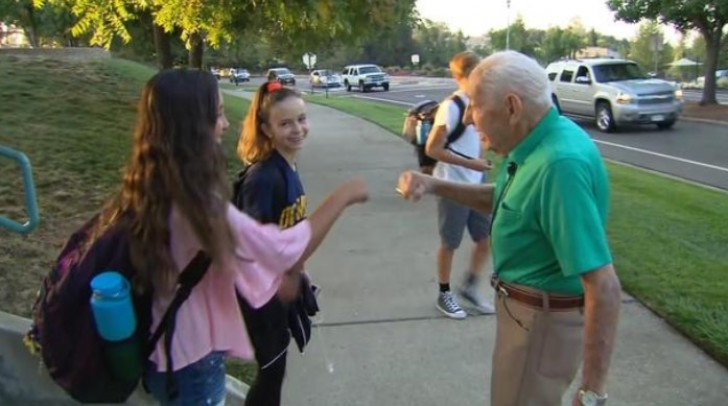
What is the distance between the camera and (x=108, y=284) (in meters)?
1.73

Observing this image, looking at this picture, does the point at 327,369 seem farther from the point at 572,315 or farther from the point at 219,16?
the point at 219,16

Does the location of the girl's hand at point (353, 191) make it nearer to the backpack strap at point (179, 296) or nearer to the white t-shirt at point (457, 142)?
the backpack strap at point (179, 296)

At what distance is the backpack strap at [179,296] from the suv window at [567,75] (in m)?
19.4

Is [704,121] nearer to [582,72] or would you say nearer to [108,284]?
[582,72]

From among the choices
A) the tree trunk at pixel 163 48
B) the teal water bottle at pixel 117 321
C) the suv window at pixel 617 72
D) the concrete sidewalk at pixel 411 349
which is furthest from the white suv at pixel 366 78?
the teal water bottle at pixel 117 321

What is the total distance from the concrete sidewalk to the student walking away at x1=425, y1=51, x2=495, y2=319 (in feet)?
0.66

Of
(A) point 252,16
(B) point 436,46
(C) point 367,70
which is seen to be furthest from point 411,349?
(B) point 436,46

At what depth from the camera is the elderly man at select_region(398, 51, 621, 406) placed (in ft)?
6.25

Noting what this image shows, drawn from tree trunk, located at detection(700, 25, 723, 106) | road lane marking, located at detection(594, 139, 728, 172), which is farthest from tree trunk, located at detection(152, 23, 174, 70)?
tree trunk, located at detection(700, 25, 723, 106)

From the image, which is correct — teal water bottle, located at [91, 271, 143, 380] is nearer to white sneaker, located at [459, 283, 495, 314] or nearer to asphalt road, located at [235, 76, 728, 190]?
white sneaker, located at [459, 283, 495, 314]

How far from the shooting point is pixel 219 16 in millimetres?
8688

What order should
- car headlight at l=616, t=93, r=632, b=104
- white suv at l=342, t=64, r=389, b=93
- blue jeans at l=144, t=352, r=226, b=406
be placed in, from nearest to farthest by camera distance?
blue jeans at l=144, t=352, r=226, b=406 → car headlight at l=616, t=93, r=632, b=104 → white suv at l=342, t=64, r=389, b=93

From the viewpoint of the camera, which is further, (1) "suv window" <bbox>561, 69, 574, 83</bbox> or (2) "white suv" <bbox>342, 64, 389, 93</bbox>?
(2) "white suv" <bbox>342, 64, 389, 93</bbox>

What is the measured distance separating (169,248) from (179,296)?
15 centimetres
